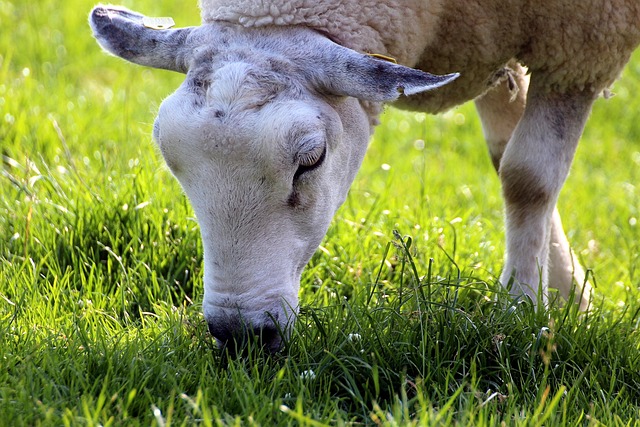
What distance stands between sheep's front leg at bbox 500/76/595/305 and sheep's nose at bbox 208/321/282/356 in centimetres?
135

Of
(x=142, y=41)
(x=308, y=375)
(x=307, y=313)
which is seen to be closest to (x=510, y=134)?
(x=307, y=313)

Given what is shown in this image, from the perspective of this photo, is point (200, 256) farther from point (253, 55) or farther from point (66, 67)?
point (66, 67)

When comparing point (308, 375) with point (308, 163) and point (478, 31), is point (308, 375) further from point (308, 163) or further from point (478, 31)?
point (478, 31)

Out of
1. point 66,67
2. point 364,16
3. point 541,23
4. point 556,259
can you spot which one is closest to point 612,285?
point 556,259

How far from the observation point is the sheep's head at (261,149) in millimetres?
3211

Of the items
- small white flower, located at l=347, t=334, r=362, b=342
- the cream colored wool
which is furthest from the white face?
the cream colored wool

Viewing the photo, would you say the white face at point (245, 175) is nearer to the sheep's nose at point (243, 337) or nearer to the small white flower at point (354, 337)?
the sheep's nose at point (243, 337)

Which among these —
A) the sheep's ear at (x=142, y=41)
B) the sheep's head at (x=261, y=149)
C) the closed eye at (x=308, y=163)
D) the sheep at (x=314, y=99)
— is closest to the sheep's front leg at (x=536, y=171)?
the sheep at (x=314, y=99)

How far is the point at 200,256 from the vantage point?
14.1 ft

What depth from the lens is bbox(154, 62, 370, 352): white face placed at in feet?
10.5

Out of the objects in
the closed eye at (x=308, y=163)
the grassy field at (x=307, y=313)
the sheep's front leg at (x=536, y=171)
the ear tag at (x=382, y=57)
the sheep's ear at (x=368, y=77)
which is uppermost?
the ear tag at (x=382, y=57)

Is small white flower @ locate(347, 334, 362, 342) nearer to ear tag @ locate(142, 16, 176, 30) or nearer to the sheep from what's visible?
the sheep

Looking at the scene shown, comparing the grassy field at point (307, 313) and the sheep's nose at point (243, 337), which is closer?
the grassy field at point (307, 313)

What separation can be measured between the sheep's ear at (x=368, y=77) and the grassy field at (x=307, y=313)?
2.27 ft
